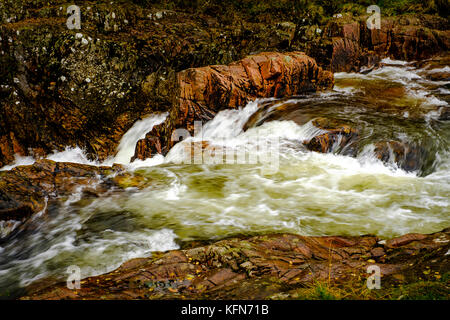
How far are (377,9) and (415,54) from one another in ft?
11.8

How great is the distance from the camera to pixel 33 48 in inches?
443

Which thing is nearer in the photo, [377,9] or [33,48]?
[33,48]

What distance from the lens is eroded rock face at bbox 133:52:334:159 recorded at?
9.29 metres

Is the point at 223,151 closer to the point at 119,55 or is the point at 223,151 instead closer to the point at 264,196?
the point at 264,196

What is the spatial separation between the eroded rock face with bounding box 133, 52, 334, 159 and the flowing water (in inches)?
14.9

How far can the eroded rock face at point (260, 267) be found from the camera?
3012mm

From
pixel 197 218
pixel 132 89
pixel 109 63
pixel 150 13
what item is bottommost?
pixel 197 218

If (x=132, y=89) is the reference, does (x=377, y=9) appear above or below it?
above

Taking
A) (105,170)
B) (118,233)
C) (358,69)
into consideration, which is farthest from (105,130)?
(358,69)

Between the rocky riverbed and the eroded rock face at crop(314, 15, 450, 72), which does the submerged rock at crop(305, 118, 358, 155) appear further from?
the eroded rock face at crop(314, 15, 450, 72)

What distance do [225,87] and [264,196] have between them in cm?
447

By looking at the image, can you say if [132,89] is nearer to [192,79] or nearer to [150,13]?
[192,79]

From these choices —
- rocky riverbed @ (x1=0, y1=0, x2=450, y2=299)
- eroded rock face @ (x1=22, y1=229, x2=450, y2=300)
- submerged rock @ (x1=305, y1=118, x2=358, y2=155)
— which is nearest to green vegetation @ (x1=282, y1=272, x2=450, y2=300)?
rocky riverbed @ (x1=0, y1=0, x2=450, y2=299)

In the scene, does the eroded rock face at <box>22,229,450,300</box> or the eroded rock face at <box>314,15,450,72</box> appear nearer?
the eroded rock face at <box>22,229,450,300</box>
